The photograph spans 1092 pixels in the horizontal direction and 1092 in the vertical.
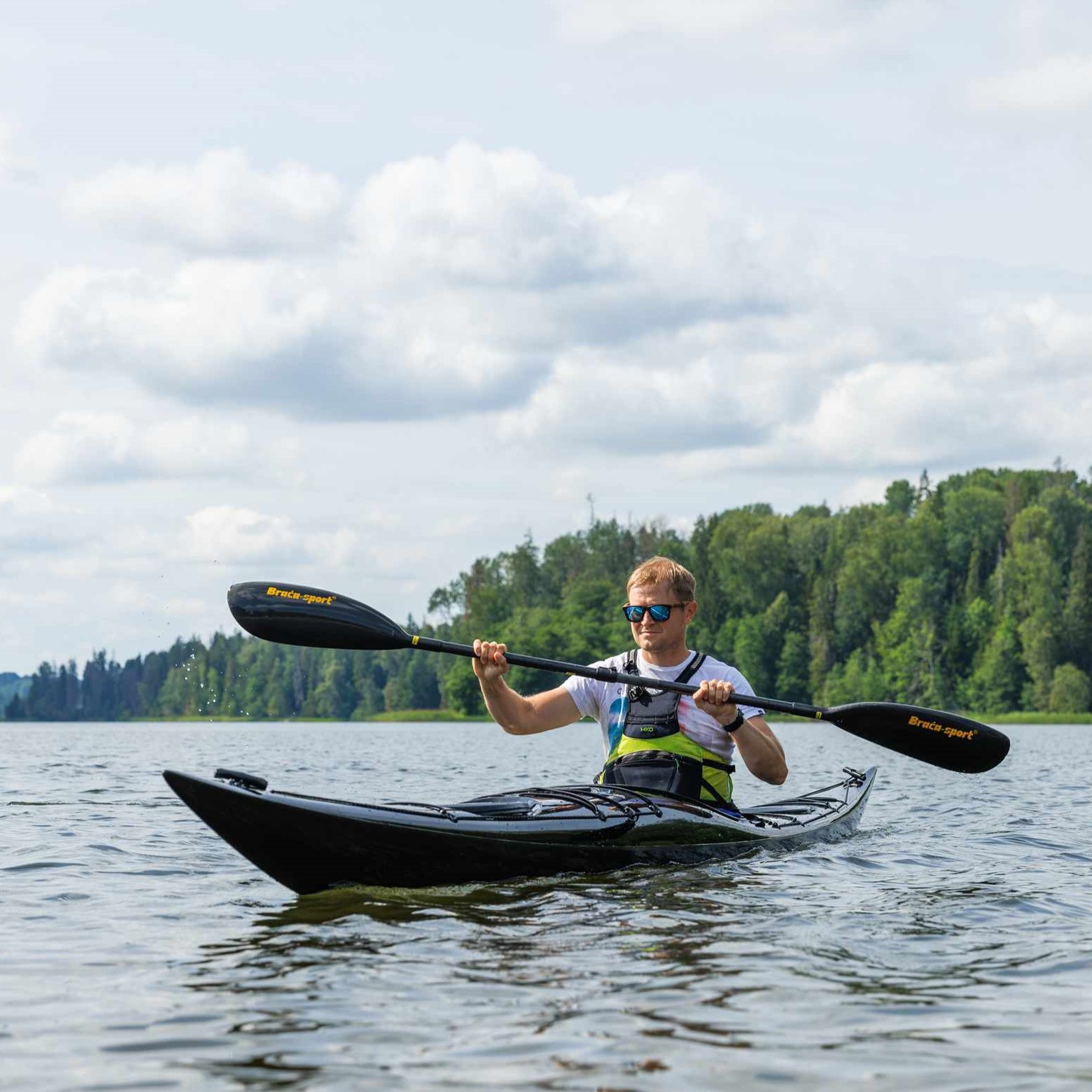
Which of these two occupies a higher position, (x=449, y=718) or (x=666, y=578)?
(x=666, y=578)

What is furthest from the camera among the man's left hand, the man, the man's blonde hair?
the man's blonde hair

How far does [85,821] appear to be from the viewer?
1164 centimetres

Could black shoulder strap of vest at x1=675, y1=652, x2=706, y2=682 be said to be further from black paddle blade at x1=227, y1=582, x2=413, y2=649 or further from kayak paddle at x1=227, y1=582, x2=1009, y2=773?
black paddle blade at x1=227, y1=582, x2=413, y2=649

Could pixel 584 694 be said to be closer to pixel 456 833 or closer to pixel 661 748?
pixel 661 748

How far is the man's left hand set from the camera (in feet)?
23.5

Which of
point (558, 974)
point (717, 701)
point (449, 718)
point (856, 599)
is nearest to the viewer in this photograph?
point (558, 974)

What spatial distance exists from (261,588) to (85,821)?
469 cm

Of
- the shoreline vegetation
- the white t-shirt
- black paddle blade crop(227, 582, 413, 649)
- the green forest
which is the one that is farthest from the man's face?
the green forest

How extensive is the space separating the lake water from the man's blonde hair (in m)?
1.55

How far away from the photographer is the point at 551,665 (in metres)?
7.99

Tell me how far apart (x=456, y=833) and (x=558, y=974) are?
1879mm

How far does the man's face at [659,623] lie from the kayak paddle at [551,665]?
0.20 m

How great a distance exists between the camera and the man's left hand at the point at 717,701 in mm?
7152

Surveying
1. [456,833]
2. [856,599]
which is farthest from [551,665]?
[856,599]
